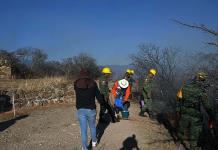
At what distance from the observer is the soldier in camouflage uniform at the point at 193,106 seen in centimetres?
933

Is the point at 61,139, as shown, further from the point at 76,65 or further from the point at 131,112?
the point at 76,65

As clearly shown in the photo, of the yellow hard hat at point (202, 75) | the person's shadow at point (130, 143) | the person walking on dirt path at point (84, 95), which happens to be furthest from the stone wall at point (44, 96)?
the yellow hard hat at point (202, 75)

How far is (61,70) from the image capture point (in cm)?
4119

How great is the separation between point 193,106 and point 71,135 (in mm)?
4314

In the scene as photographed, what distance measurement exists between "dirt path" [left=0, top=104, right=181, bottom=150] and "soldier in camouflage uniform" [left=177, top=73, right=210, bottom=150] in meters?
1.17

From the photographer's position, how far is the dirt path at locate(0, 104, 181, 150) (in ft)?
34.2

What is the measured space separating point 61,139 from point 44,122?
11.9 feet

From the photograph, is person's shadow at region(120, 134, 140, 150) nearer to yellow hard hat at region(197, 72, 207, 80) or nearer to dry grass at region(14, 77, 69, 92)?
yellow hard hat at region(197, 72, 207, 80)

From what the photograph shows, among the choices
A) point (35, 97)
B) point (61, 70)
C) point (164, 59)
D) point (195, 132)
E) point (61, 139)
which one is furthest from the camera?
point (61, 70)

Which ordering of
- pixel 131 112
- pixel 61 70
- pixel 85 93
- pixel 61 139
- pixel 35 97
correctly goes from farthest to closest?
1. pixel 61 70
2. pixel 35 97
3. pixel 131 112
4. pixel 61 139
5. pixel 85 93

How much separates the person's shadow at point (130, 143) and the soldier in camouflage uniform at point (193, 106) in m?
1.56

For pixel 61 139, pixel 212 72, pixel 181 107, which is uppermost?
pixel 212 72

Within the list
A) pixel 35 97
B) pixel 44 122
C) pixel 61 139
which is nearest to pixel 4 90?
pixel 35 97

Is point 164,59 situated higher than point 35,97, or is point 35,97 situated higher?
point 164,59
